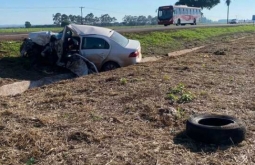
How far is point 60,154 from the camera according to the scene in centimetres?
439

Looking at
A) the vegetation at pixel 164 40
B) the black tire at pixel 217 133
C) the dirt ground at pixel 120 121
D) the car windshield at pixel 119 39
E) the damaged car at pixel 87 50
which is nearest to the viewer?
the dirt ground at pixel 120 121

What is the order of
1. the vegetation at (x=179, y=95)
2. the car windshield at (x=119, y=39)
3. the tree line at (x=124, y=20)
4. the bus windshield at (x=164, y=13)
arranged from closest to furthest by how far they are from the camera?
1. the vegetation at (x=179, y=95)
2. the car windshield at (x=119, y=39)
3. the bus windshield at (x=164, y=13)
4. the tree line at (x=124, y=20)

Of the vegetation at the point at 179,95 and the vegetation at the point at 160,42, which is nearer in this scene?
the vegetation at the point at 179,95

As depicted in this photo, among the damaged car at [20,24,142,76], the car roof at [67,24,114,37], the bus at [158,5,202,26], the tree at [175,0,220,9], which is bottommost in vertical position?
the damaged car at [20,24,142,76]

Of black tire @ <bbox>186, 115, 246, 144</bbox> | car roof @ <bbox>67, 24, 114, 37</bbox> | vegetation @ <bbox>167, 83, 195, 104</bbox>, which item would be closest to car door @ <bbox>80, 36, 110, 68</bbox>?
car roof @ <bbox>67, 24, 114, 37</bbox>

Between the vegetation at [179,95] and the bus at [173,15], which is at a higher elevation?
the bus at [173,15]

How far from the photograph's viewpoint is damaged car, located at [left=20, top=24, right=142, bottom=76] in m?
11.9

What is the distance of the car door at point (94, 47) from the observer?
11977 mm

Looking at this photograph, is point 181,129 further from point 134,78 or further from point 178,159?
point 134,78

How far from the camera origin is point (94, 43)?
12.0 m

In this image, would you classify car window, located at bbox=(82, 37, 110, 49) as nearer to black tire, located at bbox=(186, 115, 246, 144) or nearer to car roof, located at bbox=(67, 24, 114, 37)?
car roof, located at bbox=(67, 24, 114, 37)

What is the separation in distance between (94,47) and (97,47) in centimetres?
10

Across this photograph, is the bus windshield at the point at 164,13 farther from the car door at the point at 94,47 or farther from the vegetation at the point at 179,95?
the vegetation at the point at 179,95

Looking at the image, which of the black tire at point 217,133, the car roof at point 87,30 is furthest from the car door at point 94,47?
the black tire at point 217,133
